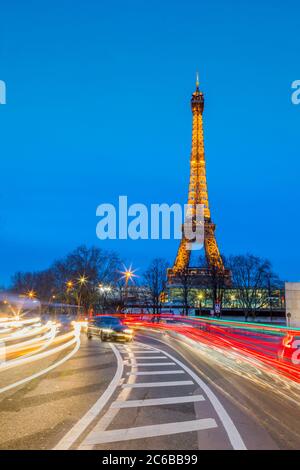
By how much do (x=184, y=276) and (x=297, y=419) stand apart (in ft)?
216

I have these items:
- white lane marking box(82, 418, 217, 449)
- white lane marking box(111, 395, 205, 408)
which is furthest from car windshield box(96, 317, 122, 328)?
white lane marking box(82, 418, 217, 449)

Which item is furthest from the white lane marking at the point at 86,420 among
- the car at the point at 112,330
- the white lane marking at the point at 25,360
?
the car at the point at 112,330

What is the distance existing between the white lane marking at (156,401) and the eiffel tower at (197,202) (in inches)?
2645

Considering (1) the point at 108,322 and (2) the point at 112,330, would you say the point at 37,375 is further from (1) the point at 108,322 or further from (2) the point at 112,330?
(1) the point at 108,322

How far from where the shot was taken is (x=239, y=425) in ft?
22.6

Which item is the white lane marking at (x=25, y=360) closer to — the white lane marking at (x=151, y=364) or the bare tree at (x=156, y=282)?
the white lane marking at (x=151, y=364)

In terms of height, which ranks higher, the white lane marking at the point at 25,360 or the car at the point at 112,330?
the car at the point at 112,330

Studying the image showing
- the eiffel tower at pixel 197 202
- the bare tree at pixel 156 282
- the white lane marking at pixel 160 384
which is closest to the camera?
the white lane marking at pixel 160 384

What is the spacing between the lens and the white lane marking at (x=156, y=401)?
834 cm

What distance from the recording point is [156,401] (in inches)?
346

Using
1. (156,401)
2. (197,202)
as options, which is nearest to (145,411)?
(156,401)

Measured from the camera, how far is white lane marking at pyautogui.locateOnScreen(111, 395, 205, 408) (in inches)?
328

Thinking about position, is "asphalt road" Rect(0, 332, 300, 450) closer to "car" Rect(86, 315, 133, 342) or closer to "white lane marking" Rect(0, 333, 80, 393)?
"white lane marking" Rect(0, 333, 80, 393)
